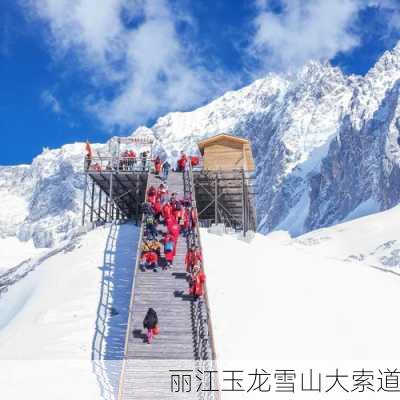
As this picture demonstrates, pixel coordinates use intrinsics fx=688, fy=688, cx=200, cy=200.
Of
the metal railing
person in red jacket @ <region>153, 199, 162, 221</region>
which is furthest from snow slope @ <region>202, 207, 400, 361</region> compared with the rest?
the metal railing

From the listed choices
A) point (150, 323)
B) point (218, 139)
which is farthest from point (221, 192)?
point (150, 323)

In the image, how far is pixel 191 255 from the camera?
77.6 ft

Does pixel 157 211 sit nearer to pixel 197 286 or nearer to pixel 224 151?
pixel 197 286

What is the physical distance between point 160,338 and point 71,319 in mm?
5587

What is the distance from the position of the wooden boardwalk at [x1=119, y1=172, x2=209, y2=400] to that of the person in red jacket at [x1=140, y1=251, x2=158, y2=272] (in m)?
0.24

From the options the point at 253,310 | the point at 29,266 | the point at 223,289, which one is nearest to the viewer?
the point at 253,310

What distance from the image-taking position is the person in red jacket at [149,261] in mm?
24078

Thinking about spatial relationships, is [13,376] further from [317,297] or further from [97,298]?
[317,297]

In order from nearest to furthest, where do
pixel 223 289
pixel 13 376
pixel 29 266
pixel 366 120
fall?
1. pixel 13 376
2. pixel 223 289
3. pixel 29 266
4. pixel 366 120

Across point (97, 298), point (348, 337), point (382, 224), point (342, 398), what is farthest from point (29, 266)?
point (382, 224)

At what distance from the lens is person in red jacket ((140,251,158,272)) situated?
2408 cm

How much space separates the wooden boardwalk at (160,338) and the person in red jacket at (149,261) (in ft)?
0.80

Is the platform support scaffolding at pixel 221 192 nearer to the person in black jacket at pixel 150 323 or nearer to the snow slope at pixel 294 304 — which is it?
the snow slope at pixel 294 304

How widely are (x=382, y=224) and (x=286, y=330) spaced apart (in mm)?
71322
